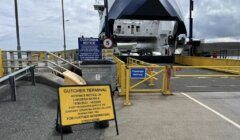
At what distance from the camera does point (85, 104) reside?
457 cm

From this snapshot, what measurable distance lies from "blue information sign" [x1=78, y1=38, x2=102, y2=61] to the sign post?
6027 millimetres

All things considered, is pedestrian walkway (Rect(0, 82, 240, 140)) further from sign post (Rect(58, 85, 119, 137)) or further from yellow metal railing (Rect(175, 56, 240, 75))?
yellow metal railing (Rect(175, 56, 240, 75))

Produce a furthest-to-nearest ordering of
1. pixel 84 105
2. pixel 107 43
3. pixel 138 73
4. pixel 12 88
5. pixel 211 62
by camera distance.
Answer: pixel 211 62 → pixel 107 43 → pixel 138 73 → pixel 12 88 → pixel 84 105

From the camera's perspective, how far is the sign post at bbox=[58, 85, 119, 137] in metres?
4.39

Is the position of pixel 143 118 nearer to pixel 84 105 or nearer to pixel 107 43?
pixel 84 105

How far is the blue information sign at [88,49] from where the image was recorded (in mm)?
10562

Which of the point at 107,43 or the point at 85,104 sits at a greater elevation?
the point at 107,43

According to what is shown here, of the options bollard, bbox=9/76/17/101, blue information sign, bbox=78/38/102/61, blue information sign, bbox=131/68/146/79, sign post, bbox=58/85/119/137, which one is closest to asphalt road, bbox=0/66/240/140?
bollard, bbox=9/76/17/101

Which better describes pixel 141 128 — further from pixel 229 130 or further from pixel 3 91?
pixel 3 91

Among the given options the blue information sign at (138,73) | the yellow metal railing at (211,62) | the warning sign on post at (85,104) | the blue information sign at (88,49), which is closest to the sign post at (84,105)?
the warning sign on post at (85,104)

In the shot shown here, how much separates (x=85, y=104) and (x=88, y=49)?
6.42 meters

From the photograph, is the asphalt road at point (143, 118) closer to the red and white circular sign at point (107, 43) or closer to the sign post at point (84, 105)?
the sign post at point (84, 105)

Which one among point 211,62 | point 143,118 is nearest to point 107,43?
point 143,118

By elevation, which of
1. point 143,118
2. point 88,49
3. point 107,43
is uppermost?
point 107,43
